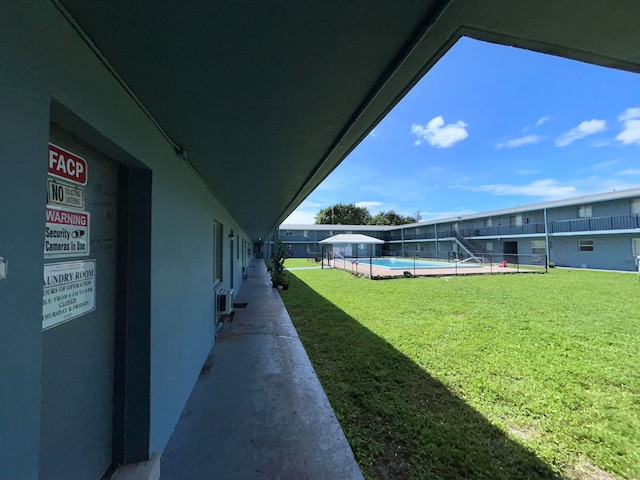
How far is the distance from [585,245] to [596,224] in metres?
2.27

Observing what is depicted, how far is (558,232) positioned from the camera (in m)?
→ 21.7

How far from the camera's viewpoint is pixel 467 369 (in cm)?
405

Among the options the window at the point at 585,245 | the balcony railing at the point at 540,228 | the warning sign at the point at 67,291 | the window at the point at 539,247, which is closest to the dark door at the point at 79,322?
the warning sign at the point at 67,291

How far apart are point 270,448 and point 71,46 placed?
304cm

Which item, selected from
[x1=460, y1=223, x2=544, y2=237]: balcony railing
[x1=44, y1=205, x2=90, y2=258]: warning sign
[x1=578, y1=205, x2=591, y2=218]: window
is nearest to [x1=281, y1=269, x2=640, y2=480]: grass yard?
[x1=44, y1=205, x2=90, y2=258]: warning sign

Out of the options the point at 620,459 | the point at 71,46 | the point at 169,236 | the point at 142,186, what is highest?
the point at 71,46

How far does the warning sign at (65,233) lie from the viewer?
1.36m

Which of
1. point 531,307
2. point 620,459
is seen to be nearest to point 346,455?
point 620,459

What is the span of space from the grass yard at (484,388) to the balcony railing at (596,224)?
15.6m

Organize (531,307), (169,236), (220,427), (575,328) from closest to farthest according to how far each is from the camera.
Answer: (169,236) → (220,427) → (575,328) → (531,307)

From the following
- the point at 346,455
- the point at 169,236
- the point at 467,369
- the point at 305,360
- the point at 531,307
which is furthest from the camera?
the point at 531,307

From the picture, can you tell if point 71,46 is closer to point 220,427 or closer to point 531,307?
point 220,427

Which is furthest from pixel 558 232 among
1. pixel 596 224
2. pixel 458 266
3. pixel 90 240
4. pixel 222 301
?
pixel 90 240

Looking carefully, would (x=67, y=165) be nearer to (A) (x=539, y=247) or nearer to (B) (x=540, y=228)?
(B) (x=540, y=228)
